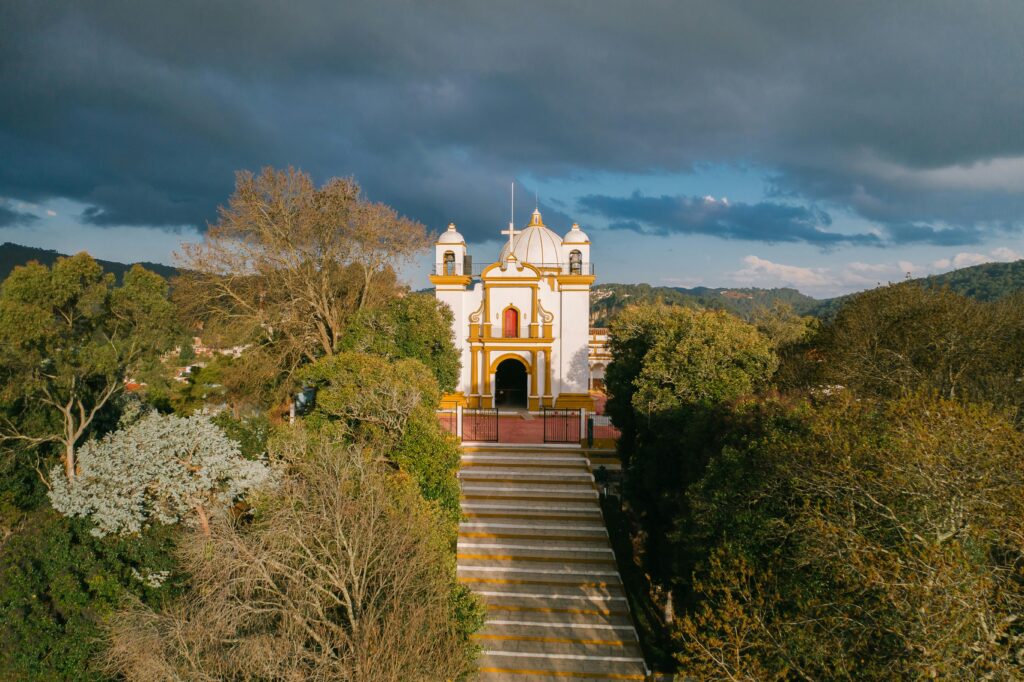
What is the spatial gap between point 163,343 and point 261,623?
9.97 metres

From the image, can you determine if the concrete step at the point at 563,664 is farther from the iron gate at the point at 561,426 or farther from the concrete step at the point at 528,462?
the iron gate at the point at 561,426

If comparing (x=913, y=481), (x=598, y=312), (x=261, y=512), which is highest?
(x=598, y=312)

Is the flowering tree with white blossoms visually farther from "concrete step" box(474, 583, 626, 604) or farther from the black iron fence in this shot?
the black iron fence

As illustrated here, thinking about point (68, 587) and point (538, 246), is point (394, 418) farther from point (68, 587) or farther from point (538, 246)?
point (538, 246)

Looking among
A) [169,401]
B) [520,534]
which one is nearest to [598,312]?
[169,401]

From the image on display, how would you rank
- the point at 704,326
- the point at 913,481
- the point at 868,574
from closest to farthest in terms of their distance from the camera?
the point at 868,574
the point at 913,481
the point at 704,326

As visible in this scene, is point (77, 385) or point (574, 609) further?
point (77, 385)

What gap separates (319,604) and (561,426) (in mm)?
13181

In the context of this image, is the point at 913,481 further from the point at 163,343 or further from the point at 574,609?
the point at 163,343

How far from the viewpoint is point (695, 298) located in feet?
422

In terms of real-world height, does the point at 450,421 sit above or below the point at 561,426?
above

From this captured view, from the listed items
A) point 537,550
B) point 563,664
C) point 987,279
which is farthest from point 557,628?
point 987,279

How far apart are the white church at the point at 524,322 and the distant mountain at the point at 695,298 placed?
5839 centimetres

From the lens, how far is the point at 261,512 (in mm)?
10289
